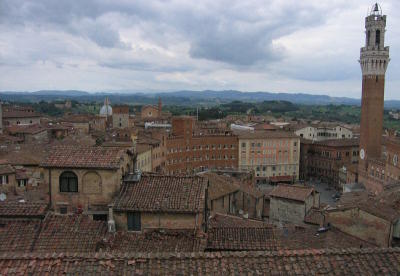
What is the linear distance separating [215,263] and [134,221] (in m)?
7.59

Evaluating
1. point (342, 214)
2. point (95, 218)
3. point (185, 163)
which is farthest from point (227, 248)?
point (185, 163)

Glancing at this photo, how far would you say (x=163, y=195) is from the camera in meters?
18.2

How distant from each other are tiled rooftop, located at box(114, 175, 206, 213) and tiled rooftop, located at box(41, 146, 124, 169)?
1.30 meters

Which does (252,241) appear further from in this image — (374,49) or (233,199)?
(374,49)

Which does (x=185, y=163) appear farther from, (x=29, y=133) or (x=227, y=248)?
(x=227, y=248)

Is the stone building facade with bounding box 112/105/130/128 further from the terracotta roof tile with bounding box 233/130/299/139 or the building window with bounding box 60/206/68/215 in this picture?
the building window with bounding box 60/206/68/215

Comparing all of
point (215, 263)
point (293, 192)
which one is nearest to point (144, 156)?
point (293, 192)

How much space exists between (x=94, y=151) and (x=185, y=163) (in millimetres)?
63521

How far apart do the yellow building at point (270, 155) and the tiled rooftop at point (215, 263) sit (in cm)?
7708

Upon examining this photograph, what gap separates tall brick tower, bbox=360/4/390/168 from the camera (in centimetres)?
7375

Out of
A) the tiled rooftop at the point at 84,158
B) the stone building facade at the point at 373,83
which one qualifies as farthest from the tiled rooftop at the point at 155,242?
the stone building facade at the point at 373,83

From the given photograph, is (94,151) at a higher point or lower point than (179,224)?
higher

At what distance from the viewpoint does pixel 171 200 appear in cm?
1792

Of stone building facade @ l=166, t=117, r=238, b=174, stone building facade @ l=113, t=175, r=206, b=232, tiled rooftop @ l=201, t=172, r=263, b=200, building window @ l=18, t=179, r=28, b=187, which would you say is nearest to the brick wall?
tiled rooftop @ l=201, t=172, r=263, b=200
